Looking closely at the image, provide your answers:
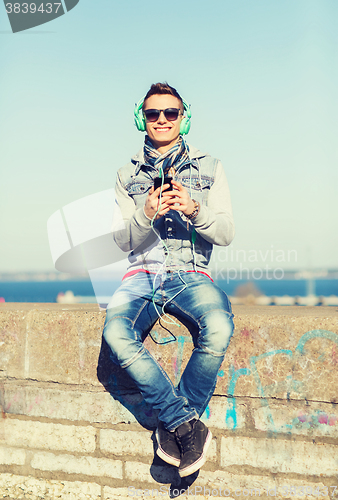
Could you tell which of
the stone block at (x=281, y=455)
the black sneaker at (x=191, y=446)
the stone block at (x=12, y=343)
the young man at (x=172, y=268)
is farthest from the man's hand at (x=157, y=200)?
the stone block at (x=281, y=455)

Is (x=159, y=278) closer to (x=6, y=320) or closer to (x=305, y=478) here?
(x=6, y=320)

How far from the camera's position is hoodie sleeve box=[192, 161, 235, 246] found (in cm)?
253

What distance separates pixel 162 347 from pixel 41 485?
53.1 inches

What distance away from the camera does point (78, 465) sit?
2.79 metres

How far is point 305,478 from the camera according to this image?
2445mm

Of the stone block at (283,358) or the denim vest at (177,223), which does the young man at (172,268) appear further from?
the stone block at (283,358)

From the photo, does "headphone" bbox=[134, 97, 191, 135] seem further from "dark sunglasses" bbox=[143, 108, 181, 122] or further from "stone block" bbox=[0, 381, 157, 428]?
"stone block" bbox=[0, 381, 157, 428]

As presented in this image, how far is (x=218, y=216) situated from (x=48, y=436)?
1989mm

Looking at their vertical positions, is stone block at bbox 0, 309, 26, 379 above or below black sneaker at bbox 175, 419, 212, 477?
above

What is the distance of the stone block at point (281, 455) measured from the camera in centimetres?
243

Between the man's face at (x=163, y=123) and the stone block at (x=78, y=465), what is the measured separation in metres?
2.29

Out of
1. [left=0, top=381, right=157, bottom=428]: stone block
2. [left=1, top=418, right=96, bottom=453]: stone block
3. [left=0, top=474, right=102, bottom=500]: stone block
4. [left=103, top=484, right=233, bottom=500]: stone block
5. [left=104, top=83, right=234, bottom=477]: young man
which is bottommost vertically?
[left=0, top=474, right=102, bottom=500]: stone block

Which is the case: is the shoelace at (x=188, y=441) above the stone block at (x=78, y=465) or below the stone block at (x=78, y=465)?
above

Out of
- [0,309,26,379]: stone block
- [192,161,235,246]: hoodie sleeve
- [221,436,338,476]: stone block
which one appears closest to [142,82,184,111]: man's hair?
[192,161,235,246]: hoodie sleeve
